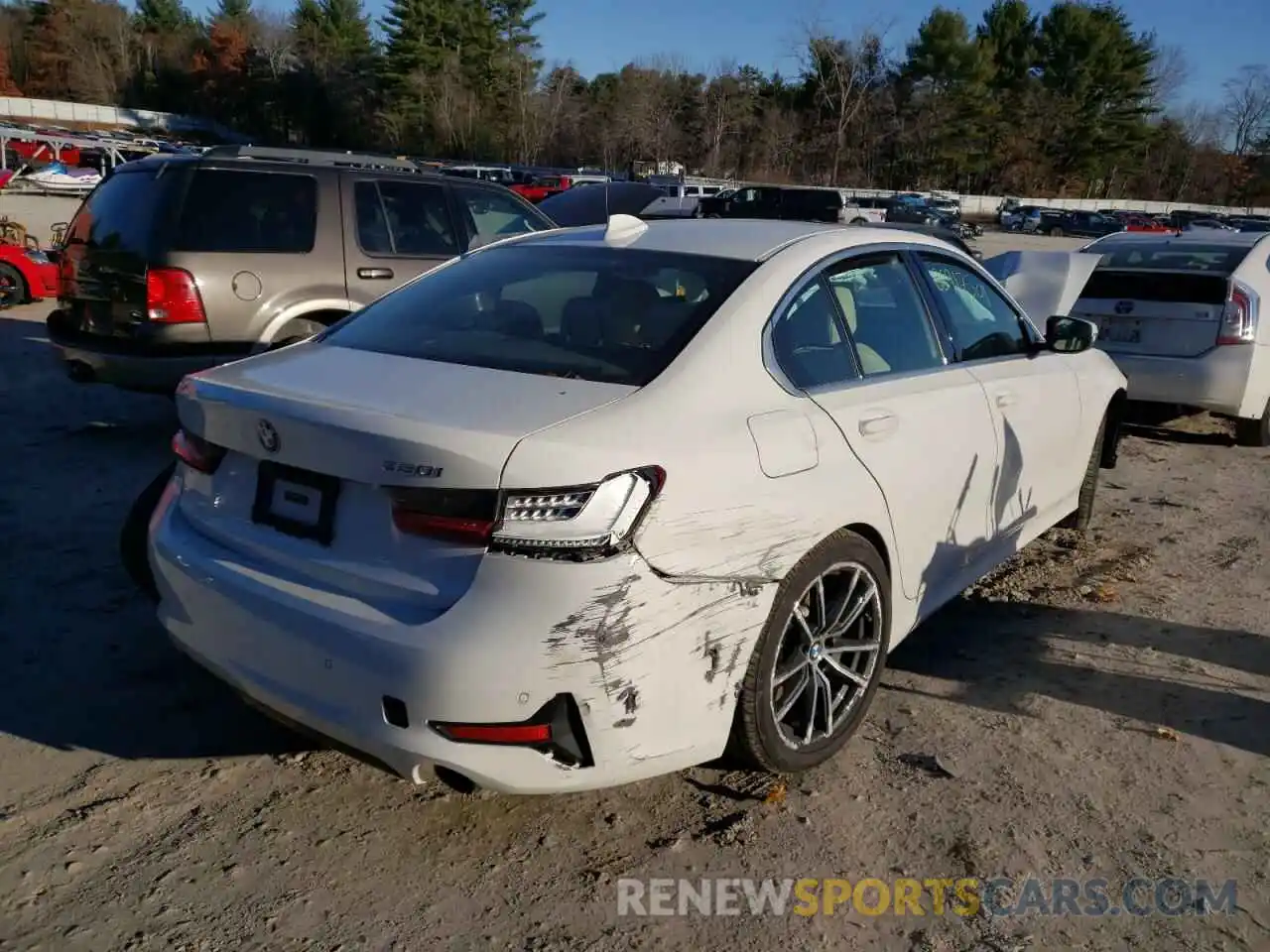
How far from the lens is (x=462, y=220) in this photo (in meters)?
7.64

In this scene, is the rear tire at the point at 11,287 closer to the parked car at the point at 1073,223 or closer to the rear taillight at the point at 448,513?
the rear taillight at the point at 448,513

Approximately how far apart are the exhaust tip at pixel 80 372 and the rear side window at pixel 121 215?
724mm

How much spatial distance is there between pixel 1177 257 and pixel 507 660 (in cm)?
714

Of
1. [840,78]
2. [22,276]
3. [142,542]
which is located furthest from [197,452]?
[840,78]

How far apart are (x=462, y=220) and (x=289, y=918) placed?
594 centimetres

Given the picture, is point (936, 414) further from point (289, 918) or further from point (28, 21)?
point (28, 21)

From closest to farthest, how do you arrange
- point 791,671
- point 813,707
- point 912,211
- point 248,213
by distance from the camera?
point 791,671 < point 813,707 < point 248,213 < point 912,211

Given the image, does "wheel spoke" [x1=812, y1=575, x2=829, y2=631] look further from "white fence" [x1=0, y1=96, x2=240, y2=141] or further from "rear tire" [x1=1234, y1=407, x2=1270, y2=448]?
"white fence" [x1=0, y1=96, x2=240, y2=141]

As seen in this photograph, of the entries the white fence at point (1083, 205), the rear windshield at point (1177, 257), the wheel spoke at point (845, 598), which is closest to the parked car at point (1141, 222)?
the white fence at point (1083, 205)

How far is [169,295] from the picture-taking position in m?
6.00

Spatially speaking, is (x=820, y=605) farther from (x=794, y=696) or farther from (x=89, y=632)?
(x=89, y=632)

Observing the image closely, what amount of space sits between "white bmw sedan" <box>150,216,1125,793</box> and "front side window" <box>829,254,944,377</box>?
0.06 feet

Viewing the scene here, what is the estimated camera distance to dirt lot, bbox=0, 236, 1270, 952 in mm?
2518

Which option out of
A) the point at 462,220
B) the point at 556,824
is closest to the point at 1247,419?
the point at 462,220
